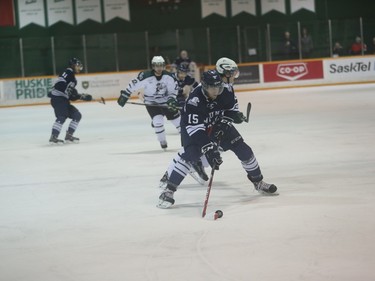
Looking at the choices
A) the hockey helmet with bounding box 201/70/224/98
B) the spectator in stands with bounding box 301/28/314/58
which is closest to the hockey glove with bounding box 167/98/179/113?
the hockey helmet with bounding box 201/70/224/98

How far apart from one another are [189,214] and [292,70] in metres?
16.6

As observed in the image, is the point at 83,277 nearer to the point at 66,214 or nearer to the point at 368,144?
the point at 66,214

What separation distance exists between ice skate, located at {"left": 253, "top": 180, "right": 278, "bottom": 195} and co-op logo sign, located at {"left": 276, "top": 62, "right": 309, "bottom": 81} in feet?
51.6

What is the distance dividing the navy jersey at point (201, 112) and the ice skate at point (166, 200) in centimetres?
43

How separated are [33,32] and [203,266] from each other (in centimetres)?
2116

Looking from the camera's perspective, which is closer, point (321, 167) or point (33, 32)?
point (321, 167)

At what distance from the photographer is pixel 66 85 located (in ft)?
38.2

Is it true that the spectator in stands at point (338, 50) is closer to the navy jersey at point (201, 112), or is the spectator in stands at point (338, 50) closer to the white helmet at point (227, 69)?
the white helmet at point (227, 69)

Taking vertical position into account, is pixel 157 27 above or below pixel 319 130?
above

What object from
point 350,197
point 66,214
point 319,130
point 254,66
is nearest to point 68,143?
point 319,130

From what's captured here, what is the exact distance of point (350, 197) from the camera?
5.90 meters

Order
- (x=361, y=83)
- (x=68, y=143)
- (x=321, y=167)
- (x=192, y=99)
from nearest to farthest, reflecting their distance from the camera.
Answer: (x=192, y=99) → (x=321, y=167) → (x=68, y=143) → (x=361, y=83)

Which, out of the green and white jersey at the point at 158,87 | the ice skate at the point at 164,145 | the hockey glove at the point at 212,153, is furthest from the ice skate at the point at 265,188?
the green and white jersey at the point at 158,87

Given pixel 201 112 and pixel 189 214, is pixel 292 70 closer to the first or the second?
pixel 201 112
